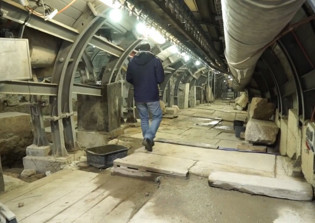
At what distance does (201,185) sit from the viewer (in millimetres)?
2934

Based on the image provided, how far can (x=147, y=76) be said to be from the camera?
390 cm

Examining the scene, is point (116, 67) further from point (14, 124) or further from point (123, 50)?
point (14, 124)

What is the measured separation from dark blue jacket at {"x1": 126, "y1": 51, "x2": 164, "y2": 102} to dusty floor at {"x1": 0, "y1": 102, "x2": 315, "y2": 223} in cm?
136

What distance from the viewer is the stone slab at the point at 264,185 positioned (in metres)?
2.55

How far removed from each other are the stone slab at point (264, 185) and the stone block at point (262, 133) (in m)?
1.74

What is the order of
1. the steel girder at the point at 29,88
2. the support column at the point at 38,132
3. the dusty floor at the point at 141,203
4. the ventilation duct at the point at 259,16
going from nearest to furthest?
the ventilation duct at the point at 259,16 → the dusty floor at the point at 141,203 → the steel girder at the point at 29,88 → the support column at the point at 38,132

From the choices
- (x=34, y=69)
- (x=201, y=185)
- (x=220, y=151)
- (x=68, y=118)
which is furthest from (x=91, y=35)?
(x=201, y=185)

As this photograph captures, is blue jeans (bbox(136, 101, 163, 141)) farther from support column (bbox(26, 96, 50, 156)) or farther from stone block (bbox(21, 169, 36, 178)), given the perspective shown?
stone block (bbox(21, 169, 36, 178))

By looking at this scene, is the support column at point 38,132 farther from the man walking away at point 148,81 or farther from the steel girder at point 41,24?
the man walking away at point 148,81

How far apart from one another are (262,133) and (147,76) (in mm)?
2408

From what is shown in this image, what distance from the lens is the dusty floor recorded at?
230 cm

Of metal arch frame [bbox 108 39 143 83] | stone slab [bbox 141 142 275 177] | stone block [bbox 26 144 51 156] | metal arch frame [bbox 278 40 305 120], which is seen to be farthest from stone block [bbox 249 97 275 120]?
stone block [bbox 26 144 51 156]

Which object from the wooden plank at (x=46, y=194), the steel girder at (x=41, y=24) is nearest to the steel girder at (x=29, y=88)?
the steel girder at (x=41, y=24)

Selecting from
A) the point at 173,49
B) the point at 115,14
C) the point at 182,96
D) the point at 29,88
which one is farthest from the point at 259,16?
the point at 182,96
